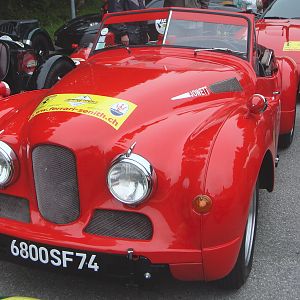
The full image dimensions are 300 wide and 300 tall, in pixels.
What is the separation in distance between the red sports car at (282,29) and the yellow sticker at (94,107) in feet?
12.9

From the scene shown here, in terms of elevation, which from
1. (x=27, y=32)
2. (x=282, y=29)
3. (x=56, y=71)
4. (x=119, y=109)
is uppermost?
(x=119, y=109)

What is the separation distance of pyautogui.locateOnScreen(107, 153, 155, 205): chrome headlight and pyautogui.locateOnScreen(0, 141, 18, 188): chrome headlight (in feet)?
1.99

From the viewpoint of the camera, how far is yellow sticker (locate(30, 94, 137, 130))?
2768mm

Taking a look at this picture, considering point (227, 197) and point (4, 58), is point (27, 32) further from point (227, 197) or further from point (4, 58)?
point (227, 197)

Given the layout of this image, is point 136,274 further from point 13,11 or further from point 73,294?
point 13,11

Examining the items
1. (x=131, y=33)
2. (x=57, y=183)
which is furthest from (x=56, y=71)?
(x=57, y=183)

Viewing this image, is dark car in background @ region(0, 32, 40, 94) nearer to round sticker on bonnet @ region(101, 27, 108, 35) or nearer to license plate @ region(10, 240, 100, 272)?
round sticker on bonnet @ region(101, 27, 108, 35)

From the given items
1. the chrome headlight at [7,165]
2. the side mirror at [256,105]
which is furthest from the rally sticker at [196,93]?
the chrome headlight at [7,165]

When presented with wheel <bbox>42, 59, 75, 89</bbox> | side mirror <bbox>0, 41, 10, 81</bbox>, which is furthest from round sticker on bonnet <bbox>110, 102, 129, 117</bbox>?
side mirror <bbox>0, 41, 10, 81</bbox>

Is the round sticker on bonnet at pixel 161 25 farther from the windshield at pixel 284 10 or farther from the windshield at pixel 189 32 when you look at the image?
the windshield at pixel 284 10

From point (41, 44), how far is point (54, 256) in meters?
7.13

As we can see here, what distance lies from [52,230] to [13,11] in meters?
13.3

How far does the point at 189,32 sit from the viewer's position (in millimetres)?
3971

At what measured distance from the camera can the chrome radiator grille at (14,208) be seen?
271cm
